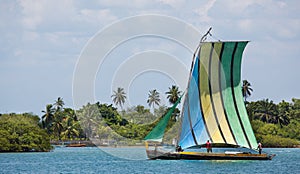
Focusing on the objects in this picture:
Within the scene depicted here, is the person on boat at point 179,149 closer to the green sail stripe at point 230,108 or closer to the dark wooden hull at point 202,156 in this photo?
the dark wooden hull at point 202,156

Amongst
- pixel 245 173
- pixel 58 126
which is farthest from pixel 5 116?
pixel 245 173

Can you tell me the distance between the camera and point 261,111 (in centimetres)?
12738

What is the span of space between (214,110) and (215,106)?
1.15 ft

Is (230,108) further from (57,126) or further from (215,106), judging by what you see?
(57,126)

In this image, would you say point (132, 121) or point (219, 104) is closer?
point (219, 104)

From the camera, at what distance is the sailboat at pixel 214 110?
59812 mm

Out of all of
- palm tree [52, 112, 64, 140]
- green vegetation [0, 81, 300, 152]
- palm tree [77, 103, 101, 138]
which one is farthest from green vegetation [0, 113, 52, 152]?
palm tree [52, 112, 64, 140]

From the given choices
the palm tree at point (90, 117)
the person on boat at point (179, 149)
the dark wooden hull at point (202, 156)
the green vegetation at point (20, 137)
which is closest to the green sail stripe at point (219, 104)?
the dark wooden hull at point (202, 156)

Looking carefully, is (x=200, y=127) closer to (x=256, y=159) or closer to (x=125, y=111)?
(x=256, y=159)

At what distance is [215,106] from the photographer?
201ft

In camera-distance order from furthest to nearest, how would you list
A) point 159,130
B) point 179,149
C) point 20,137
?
point 20,137, point 179,149, point 159,130

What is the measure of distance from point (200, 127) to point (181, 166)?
481cm

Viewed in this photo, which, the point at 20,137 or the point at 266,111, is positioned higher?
the point at 266,111

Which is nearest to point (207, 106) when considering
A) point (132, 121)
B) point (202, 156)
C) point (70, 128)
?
point (202, 156)
